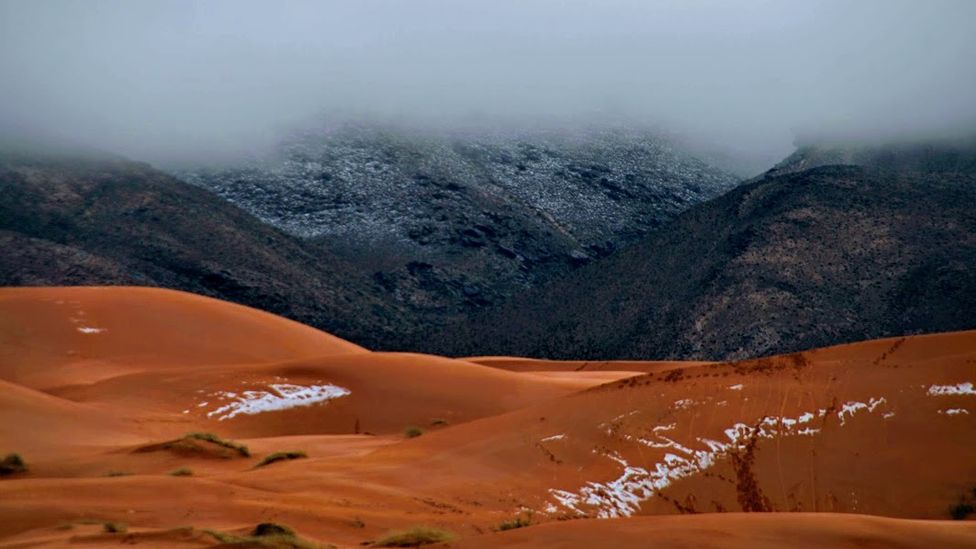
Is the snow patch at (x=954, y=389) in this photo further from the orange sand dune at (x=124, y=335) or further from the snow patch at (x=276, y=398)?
the orange sand dune at (x=124, y=335)

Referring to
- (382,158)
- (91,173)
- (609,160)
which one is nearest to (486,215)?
(382,158)

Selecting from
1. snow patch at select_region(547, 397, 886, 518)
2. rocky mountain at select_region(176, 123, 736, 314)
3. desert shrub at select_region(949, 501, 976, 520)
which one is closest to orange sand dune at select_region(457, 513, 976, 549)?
desert shrub at select_region(949, 501, 976, 520)

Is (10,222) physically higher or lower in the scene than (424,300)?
higher

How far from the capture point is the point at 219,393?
118 ft

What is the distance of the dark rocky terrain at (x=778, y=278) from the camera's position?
218ft

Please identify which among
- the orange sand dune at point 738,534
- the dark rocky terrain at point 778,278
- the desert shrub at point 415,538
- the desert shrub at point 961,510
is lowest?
the dark rocky terrain at point 778,278

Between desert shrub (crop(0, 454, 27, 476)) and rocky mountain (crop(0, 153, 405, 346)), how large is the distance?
59.9m

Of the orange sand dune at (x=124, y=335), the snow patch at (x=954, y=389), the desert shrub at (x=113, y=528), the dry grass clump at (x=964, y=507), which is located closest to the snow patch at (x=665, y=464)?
the snow patch at (x=954, y=389)

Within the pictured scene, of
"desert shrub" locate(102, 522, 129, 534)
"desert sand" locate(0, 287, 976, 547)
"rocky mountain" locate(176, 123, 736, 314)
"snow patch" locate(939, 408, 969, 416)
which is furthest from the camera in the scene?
"rocky mountain" locate(176, 123, 736, 314)

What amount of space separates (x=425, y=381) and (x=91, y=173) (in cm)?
7288

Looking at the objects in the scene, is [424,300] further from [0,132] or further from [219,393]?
[219,393]

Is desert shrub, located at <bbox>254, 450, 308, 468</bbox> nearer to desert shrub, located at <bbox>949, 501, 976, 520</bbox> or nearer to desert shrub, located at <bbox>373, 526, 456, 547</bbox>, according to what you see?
desert shrub, located at <bbox>373, 526, 456, 547</bbox>

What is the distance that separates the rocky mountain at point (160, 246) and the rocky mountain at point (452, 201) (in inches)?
408

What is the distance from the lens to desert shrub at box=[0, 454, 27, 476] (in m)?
20.0
